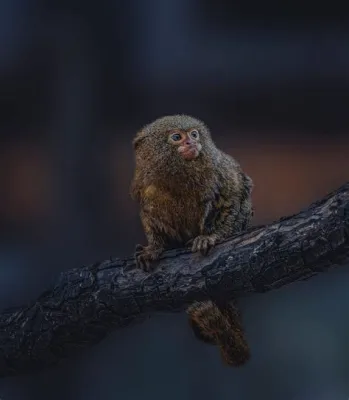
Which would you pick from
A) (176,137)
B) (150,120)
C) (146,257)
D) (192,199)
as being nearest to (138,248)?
(146,257)

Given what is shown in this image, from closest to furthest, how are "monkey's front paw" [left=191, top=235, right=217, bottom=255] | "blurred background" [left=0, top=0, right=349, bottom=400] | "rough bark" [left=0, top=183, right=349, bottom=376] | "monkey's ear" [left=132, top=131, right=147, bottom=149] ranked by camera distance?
"rough bark" [left=0, top=183, right=349, bottom=376]
"monkey's front paw" [left=191, top=235, right=217, bottom=255]
"monkey's ear" [left=132, top=131, right=147, bottom=149]
"blurred background" [left=0, top=0, right=349, bottom=400]

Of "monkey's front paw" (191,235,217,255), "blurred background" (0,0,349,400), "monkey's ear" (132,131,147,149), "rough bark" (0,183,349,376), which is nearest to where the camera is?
"rough bark" (0,183,349,376)

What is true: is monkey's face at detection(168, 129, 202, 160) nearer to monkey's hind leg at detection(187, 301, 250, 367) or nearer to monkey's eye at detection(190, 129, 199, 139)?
monkey's eye at detection(190, 129, 199, 139)

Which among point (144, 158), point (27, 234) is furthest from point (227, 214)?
point (27, 234)

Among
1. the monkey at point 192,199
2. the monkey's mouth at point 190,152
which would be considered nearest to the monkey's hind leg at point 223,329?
the monkey at point 192,199

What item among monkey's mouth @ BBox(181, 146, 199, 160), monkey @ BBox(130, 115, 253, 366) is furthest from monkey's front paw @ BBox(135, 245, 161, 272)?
monkey's mouth @ BBox(181, 146, 199, 160)

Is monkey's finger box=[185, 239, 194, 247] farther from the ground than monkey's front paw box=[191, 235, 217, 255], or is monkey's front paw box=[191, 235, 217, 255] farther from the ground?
monkey's front paw box=[191, 235, 217, 255]

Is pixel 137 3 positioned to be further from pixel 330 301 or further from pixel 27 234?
pixel 330 301
